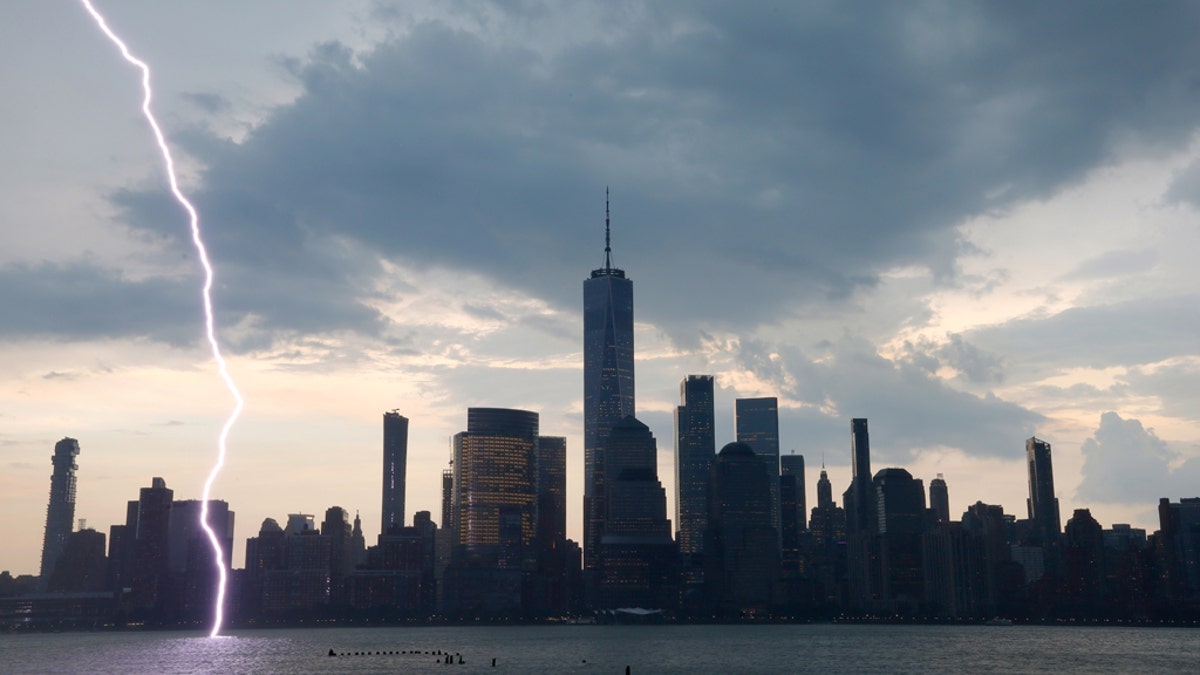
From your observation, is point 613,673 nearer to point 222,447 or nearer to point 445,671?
point 445,671

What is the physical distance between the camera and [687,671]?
19175 centimetres

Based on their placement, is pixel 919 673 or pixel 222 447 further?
pixel 919 673

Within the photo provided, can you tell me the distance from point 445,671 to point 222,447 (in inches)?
2482

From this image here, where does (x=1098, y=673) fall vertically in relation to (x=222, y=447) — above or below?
below

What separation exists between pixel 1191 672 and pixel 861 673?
5699cm

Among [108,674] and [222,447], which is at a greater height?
[222,447]

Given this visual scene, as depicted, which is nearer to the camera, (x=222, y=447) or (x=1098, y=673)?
(x=222, y=447)

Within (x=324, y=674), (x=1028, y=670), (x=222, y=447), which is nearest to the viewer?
(x=222, y=447)

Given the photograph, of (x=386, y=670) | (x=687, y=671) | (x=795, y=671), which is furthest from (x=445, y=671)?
(x=795, y=671)

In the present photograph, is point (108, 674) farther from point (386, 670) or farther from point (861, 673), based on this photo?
point (861, 673)

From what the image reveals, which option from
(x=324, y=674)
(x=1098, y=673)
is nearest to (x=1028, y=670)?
(x=1098, y=673)

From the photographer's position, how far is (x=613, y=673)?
188m

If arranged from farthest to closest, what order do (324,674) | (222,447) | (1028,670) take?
(1028,670) → (324,674) → (222,447)

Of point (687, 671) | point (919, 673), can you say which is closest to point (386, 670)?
point (687, 671)
